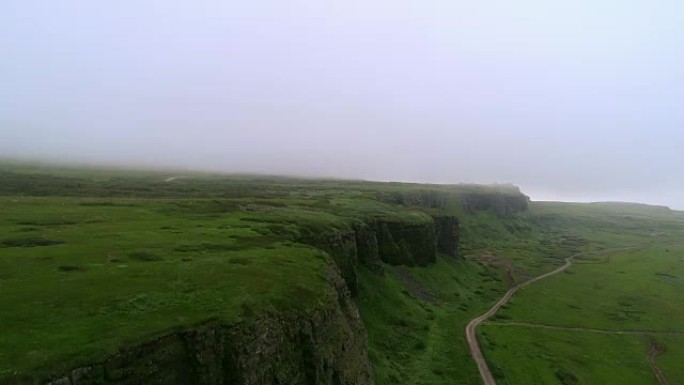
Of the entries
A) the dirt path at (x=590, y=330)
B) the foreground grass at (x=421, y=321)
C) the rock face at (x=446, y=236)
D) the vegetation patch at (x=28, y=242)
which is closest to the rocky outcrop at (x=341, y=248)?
the foreground grass at (x=421, y=321)

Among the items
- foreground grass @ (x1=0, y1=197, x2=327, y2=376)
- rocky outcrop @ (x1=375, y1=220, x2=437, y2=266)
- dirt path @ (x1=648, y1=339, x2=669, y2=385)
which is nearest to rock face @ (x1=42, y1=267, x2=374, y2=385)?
foreground grass @ (x1=0, y1=197, x2=327, y2=376)

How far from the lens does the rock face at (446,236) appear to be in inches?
5876

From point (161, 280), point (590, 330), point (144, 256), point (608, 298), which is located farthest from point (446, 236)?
point (161, 280)

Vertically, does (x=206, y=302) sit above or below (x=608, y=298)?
above

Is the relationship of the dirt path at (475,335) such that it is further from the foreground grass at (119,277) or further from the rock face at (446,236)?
the foreground grass at (119,277)

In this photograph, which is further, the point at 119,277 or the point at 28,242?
the point at 28,242

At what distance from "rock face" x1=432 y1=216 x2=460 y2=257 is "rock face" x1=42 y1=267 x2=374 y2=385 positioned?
97789 mm

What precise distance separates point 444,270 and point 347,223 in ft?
161

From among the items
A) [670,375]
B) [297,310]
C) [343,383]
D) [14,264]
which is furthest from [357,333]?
[670,375]

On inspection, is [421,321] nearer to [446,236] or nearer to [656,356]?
[656,356]

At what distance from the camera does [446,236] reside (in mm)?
150875

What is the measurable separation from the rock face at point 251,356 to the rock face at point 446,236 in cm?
9779

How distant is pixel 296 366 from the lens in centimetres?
4284

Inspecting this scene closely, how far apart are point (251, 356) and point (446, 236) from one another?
394ft
